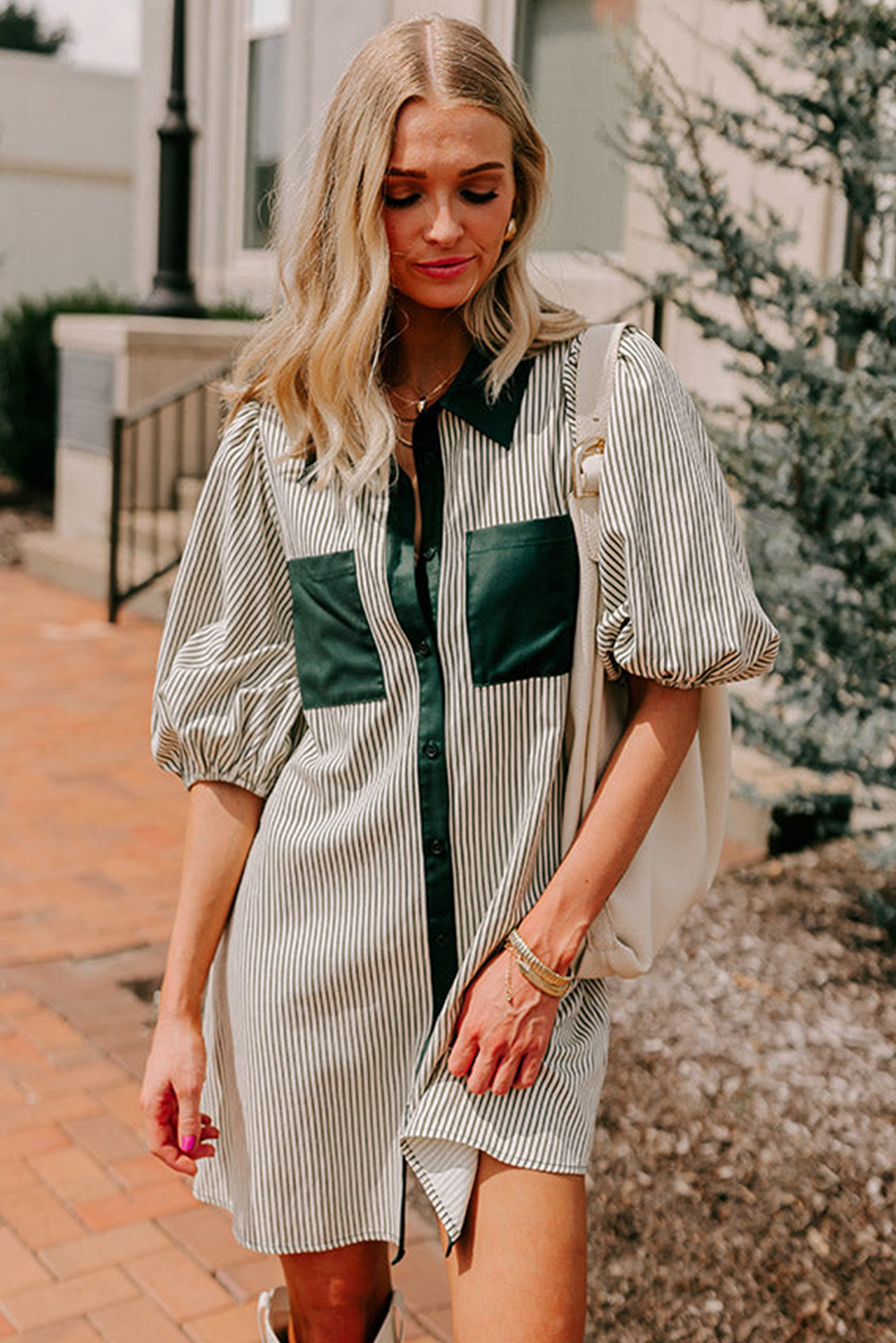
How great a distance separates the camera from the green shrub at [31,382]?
1309 cm

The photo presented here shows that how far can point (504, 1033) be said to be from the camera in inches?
69.7

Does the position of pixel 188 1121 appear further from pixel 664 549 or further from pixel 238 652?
pixel 664 549

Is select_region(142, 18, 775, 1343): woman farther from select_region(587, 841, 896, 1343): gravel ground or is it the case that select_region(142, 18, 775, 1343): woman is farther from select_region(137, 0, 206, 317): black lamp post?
select_region(137, 0, 206, 317): black lamp post

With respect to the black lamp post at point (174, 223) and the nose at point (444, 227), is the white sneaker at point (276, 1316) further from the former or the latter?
the black lamp post at point (174, 223)

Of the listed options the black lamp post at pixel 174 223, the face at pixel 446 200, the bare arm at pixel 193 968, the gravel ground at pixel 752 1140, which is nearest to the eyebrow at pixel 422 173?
the face at pixel 446 200

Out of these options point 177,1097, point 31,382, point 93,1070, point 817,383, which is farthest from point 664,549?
point 31,382

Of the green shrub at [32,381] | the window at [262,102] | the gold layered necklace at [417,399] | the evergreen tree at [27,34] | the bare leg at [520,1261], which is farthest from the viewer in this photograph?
the evergreen tree at [27,34]

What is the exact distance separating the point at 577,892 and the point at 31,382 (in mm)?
12352

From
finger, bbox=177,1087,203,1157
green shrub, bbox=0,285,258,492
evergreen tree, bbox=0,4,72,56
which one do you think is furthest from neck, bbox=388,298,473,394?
evergreen tree, bbox=0,4,72,56

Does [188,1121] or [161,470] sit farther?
[161,470]

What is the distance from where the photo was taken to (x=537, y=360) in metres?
1.90

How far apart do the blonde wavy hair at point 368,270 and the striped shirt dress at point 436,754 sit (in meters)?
0.04

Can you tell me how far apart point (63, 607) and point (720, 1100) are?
7.05m

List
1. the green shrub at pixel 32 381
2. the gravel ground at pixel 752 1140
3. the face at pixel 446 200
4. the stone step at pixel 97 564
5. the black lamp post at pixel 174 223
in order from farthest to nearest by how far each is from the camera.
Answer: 1. the green shrub at pixel 32 381
2. the black lamp post at pixel 174 223
3. the stone step at pixel 97 564
4. the gravel ground at pixel 752 1140
5. the face at pixel 446 200
